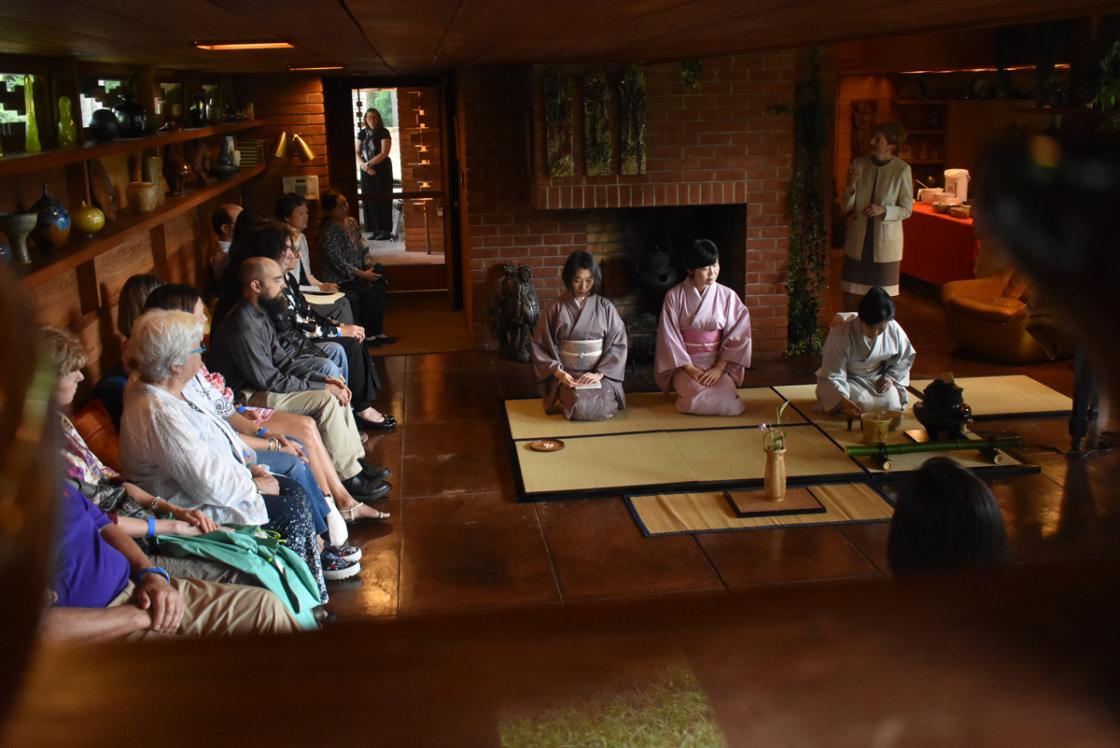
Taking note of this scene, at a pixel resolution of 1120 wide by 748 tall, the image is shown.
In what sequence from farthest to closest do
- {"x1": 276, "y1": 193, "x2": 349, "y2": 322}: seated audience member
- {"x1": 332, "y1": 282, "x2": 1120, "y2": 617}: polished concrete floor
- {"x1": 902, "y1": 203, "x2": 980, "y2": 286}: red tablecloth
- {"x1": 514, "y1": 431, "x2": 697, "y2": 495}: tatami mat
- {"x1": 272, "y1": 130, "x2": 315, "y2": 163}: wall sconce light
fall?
{"x1": 902, "y1": 203, "x2": 980, "y2": 286}: red tablecloth → {"x1": 272, "y1": 130, "x2": 315, "y2": 163}: wall sconce light → {"x1": 276, "y1": 193, "x2": 349, "y2": 322}: seated audience member → {"x1": 514, "y1": 431, "x2": 697, "y2": 495}: tatami mat → {"x1": 332, "y1": 282, "x2": 1120, "y2": 617}: polished concrete floor

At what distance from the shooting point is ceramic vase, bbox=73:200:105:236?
165 inches

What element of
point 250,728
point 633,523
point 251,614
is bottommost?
point 633,523

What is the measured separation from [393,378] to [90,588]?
14.5 feet

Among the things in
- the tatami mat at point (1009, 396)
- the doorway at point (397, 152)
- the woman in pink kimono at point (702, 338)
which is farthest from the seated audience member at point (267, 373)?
the doorway at point (397, 152)

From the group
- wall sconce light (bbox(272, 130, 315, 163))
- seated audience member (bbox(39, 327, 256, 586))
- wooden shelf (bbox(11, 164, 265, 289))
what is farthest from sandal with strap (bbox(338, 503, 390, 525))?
wall sconce light (bbox(272, 130, 315, 163))

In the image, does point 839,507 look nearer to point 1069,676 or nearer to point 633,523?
point 633,523

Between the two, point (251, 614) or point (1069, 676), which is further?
point (251, 614)

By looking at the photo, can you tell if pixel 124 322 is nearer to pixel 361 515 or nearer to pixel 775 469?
pixel 361 515

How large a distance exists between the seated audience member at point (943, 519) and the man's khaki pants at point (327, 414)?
10.6ft

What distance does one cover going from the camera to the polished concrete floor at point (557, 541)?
13.1 feet

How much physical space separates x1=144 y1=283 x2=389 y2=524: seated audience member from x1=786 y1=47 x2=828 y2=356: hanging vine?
390 cm

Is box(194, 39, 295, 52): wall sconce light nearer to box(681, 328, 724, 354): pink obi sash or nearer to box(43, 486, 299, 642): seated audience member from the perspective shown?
box(43, 486, 299, 642): seated audience member

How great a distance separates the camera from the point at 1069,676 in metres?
0.19

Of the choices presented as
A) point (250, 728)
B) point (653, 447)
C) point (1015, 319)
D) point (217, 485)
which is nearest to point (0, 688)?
point (250, 728)
